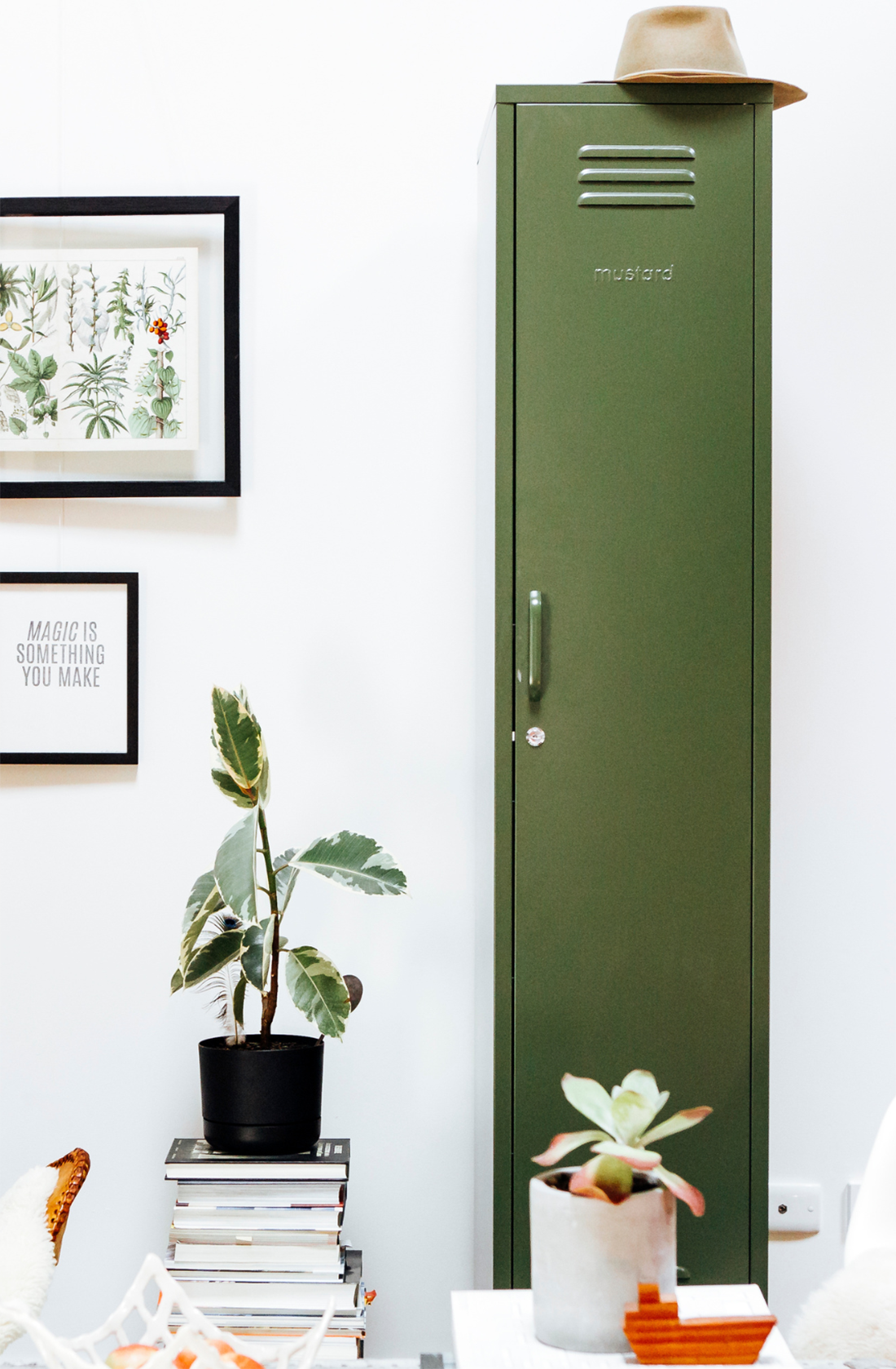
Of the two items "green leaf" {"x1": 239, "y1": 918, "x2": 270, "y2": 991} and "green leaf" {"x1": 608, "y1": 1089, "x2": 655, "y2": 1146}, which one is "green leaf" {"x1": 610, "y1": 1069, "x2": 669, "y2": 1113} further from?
"green leaf" {"x1": 239, "y1": 918, "x2": 270, "y2": 991}

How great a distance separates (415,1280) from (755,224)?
67.2 inches

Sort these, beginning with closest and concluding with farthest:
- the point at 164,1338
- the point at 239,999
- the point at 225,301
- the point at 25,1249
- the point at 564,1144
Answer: the point at 164,1338, the point at 564,1144, the point at 25,1249, the point at 239,999, the point at 225,301

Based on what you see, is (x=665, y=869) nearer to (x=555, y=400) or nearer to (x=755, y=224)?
(x=555, y=400)

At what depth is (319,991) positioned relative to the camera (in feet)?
5.19

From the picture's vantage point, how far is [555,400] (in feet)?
5.34

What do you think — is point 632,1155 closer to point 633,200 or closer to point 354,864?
point 354,864

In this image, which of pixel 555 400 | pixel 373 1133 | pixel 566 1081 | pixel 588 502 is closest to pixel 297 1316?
pixel 373 1133

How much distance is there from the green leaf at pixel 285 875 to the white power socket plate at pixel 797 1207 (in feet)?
3.19

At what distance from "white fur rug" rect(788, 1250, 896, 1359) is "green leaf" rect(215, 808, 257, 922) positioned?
2.65ft

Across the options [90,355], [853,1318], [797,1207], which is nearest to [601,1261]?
[853,1318]

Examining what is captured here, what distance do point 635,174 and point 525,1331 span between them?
1.40 meters

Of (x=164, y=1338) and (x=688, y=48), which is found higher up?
(x=688, y=48)

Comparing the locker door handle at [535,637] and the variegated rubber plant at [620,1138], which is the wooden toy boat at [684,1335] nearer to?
the variegated rubber plant at [620,1138]

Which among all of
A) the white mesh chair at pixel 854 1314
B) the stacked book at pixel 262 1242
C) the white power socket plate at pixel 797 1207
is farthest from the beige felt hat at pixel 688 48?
the white power socket plate at pixel 797 1207
